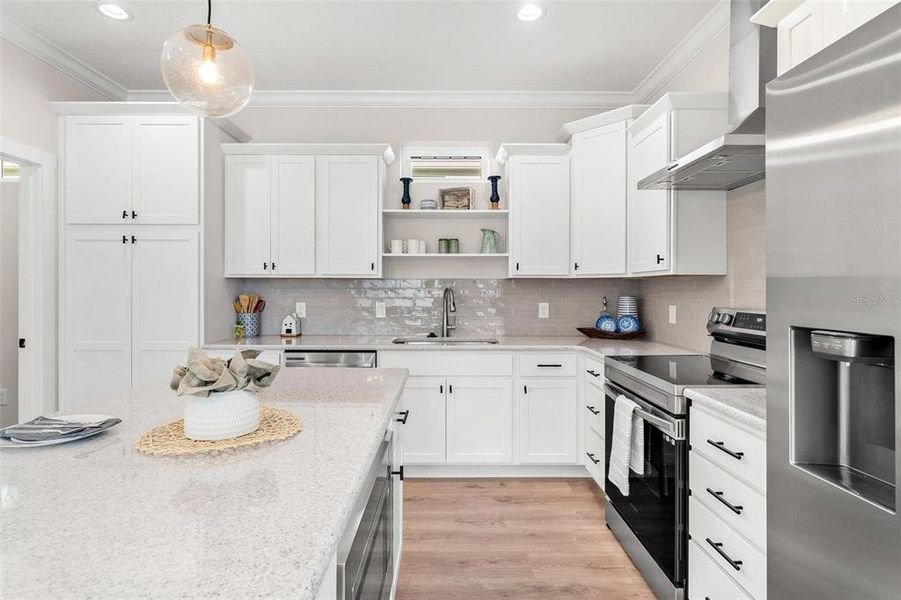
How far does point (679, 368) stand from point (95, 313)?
3.60 metres

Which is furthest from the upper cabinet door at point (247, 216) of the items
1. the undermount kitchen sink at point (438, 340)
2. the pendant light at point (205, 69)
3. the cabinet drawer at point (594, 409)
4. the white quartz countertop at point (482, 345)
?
the cabinet drawer at point (594, 409)

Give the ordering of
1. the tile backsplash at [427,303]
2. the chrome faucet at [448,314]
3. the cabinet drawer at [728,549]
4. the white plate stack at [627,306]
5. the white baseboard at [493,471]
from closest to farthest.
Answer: the cabinet drawer at [728,549]
the white baseboard at [493,471]
the white plate stack at [627,306]
the chrome faucet at [448,314]
the tile backsplash at [427,303]

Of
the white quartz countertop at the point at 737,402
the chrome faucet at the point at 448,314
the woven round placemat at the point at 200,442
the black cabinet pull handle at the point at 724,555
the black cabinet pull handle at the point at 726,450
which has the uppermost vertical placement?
the chrome faucet at the point at 448,314

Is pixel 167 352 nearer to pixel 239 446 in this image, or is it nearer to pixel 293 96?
pixel 293 96

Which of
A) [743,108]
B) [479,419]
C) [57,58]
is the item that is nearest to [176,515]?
[743,108]

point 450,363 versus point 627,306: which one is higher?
point 627,306

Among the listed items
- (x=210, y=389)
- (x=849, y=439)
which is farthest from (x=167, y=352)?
(x=849, y=439)

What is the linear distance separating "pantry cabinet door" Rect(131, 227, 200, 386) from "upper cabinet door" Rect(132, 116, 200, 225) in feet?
0.42

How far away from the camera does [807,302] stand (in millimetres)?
995

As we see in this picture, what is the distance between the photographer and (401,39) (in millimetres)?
2990

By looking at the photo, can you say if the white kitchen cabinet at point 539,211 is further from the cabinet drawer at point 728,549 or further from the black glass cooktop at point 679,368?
the cabinet drawer at point 728,549

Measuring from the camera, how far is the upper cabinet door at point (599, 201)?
3.19m

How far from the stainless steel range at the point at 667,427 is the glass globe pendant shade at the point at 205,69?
1920mm

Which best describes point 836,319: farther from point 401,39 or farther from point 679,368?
point 401,39
